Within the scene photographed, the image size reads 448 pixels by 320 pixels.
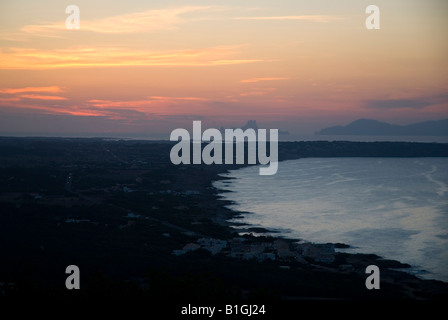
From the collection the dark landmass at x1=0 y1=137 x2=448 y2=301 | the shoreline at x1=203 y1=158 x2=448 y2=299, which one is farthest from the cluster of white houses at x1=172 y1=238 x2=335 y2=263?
the shoreline at x1=203 y1=158 x2=448 y2=299

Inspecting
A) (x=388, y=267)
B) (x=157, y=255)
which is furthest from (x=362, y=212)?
(x=157, y=255)

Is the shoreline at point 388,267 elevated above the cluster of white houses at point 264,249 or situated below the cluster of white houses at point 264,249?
below

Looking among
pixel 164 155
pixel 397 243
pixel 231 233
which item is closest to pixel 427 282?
pixel 397 243

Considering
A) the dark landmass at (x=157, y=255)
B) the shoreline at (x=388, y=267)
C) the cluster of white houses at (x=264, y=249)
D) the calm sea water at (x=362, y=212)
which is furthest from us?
the calm sea water at (x=362, y=212)

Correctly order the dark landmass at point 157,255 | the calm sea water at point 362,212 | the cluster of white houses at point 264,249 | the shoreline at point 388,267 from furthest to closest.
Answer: the calm sea water at point 362,212 → the cluster of white houses at point 264,249 → the shoreline at point 388,267 → the dark landmass at point 157,255

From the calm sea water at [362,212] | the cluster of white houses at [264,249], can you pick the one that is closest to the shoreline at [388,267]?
the calm sea water at [362,212]

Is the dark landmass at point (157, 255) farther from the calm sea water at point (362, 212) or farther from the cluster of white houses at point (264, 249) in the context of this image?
the calm sea water at point (362, 212)

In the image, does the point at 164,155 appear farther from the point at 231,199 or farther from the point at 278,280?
the point at 278,280
